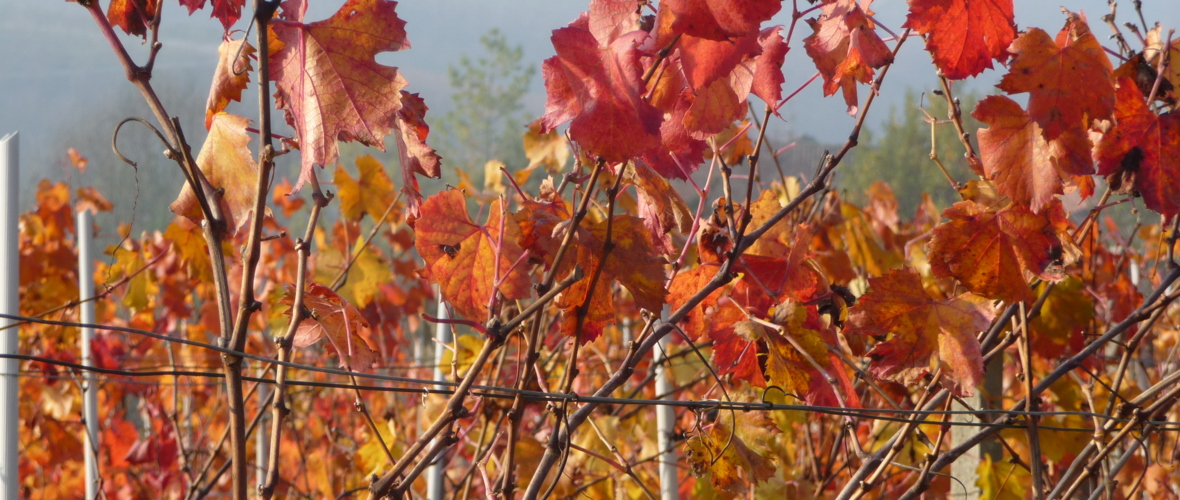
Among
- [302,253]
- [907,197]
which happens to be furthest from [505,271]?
[907,197]

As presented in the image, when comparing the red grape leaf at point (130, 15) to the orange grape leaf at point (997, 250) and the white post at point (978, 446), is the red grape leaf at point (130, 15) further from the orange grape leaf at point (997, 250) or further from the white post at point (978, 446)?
the white post at point (978, 446)

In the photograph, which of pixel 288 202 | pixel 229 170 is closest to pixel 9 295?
pixel 229 170

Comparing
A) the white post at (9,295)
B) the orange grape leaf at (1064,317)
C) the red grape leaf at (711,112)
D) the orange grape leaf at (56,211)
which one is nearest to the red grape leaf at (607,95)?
the red grape leaf at (711,112)

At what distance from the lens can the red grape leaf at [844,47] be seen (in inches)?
30.4

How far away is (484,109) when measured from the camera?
72.4 feet

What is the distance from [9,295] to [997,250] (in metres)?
1.62

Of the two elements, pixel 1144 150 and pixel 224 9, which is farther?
pixel 1144 150

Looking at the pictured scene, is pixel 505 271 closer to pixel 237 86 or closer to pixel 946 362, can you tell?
pixel 237 86

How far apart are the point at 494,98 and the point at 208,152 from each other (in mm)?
21632

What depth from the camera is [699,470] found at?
2.89ft

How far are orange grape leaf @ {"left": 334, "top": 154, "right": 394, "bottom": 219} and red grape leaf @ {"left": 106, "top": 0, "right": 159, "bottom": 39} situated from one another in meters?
1.60

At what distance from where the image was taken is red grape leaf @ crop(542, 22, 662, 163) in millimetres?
620

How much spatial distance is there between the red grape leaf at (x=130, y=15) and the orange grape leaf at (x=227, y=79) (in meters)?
0.07

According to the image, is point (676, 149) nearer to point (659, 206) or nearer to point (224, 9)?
point (659, 206)
